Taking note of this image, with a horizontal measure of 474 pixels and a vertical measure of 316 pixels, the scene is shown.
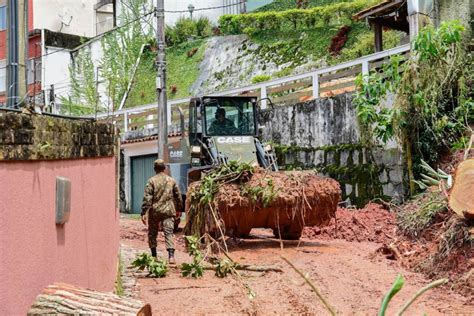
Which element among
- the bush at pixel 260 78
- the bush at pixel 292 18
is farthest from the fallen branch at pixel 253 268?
the bush at pixel 292 18

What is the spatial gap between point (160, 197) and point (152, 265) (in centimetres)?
137

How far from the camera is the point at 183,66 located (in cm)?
3478

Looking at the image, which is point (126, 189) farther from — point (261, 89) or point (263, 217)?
Answer: point (263, 217)

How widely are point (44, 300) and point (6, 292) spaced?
460 millimetres

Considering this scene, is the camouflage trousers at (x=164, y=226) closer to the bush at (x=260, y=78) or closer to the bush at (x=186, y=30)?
the bush at (x=260, y=78)

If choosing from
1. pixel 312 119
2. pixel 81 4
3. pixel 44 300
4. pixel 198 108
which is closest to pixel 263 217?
pixel 198 108

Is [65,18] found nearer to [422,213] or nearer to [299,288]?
[422,213]

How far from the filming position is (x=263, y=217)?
41.0 ft

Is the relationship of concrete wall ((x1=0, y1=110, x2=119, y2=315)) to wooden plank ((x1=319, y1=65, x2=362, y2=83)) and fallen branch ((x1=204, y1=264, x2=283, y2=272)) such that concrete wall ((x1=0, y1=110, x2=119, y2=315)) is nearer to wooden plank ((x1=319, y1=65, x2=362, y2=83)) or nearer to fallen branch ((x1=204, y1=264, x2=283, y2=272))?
fallen branch ((x1=204, y1=264, x2=283, y2=272))

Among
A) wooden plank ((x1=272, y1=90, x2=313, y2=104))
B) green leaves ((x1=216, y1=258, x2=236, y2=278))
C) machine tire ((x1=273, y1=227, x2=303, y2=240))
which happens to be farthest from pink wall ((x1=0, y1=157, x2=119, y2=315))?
wooden plank ((x1=272, y1=90, x2=313, y2=104))

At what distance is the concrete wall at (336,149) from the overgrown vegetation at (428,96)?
72 centimetres

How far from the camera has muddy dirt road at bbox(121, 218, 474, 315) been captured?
800cm

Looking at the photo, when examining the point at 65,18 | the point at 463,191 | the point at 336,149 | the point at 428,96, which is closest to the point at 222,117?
the point at 336,149

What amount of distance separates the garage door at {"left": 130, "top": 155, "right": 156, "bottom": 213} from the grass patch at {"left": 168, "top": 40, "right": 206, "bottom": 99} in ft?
27.7
